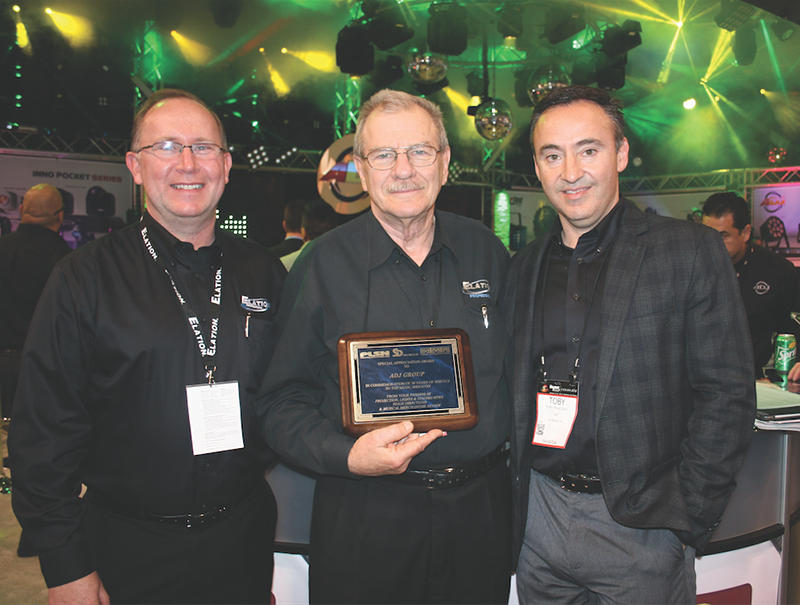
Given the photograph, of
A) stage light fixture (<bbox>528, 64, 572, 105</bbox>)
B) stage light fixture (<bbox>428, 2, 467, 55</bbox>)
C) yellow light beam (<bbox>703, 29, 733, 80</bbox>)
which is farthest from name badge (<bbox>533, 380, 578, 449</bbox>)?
yellow light beam (<bbox>703, 29, 733, 80</bbox>)

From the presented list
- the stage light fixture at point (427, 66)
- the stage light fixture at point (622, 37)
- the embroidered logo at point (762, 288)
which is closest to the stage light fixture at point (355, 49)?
the stage light fixture at point (427, 66)

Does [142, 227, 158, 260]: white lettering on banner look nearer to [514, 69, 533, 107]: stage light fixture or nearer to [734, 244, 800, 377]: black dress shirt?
[734, 244, 800, 377]: black dress shirt

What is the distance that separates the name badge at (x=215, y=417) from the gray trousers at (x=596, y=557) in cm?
121

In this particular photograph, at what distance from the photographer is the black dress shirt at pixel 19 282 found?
474cm

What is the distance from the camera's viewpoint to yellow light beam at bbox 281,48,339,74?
36.4 feet

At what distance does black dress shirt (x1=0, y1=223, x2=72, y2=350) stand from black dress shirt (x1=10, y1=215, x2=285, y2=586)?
134 inches

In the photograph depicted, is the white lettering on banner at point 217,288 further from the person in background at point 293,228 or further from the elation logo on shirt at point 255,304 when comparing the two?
the person in background at point 293,228

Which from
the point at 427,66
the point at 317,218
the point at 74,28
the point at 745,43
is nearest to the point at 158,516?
the point at 317,218

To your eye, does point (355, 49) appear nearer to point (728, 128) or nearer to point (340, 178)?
point (340, 178)

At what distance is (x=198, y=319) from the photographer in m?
2.05

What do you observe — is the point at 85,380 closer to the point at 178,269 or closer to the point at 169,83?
the point at 178,269

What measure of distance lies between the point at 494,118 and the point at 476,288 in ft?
23.6

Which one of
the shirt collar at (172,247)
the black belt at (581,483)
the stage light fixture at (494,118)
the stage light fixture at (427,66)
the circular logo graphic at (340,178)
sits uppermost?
the stage light fixture at (427,66)

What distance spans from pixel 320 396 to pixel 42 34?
10151 millimetres
